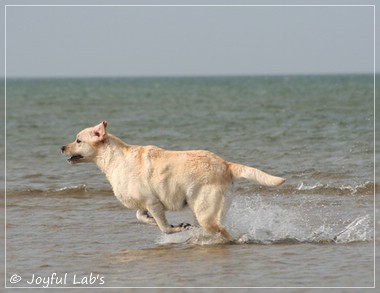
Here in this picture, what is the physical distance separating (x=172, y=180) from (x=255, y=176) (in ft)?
3.42

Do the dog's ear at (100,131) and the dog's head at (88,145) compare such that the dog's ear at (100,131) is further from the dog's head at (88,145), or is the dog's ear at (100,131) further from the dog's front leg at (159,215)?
the dog's front leg at (159,215)

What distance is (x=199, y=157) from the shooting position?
10.9 metres

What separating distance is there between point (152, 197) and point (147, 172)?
0.32 meters

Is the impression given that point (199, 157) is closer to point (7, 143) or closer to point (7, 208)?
point (7, 208)

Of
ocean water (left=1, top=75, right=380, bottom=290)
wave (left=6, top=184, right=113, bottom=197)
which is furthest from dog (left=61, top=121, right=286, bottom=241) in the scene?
wave (left=6, top=184, right=113, bottom=197)

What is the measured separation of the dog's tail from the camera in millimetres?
10562

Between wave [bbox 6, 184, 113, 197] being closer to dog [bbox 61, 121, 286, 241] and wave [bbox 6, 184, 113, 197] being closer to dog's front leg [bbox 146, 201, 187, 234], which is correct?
dog [bbox 61, 121, 286, 241]

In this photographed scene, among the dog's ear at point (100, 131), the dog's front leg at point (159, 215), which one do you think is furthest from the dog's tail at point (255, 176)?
the dog's ear at point (100, 131)

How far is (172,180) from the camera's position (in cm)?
1084

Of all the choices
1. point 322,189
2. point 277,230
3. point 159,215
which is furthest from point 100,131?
point 322,189

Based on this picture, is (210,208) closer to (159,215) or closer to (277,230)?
(159,215)

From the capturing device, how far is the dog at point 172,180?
35.1ft

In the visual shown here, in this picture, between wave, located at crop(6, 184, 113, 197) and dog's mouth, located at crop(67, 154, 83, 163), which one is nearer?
dog's mouth, located at crop(67, 154, 83, 163)

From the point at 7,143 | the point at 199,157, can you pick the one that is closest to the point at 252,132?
the point at 7,143
